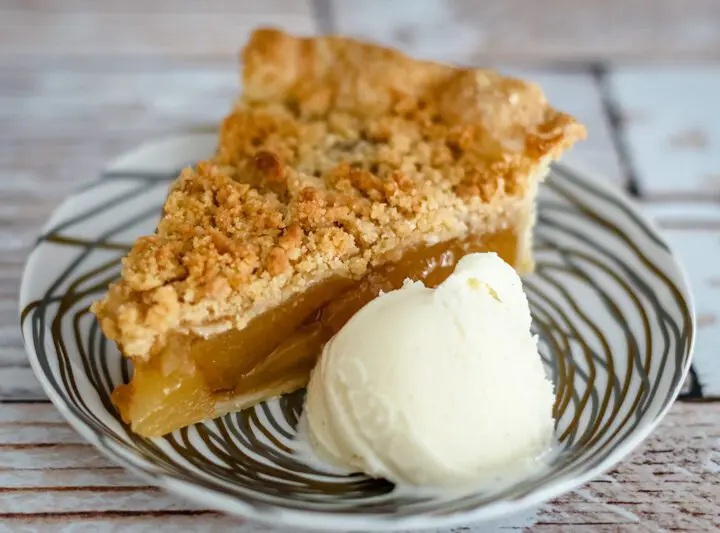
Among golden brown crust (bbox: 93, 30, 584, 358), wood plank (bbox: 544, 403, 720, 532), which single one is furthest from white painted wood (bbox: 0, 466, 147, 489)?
wood plank (bbox: 544, 403, 720, 532)

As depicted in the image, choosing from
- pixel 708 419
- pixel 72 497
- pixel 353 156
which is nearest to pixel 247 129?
pixel 353 156

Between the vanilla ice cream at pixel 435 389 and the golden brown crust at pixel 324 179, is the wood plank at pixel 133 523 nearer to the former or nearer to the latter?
the vanilla ice cream at pixel 435 389

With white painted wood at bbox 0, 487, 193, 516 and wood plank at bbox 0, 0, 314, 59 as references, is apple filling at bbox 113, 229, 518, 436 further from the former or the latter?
wood plank at bbox 0, 0, 314, 59

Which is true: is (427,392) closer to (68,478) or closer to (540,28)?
(68,478)

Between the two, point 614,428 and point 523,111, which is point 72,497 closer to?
point 614,428

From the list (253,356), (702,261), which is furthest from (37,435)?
(702,261)

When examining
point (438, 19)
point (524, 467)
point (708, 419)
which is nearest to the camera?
point (524, 467)
